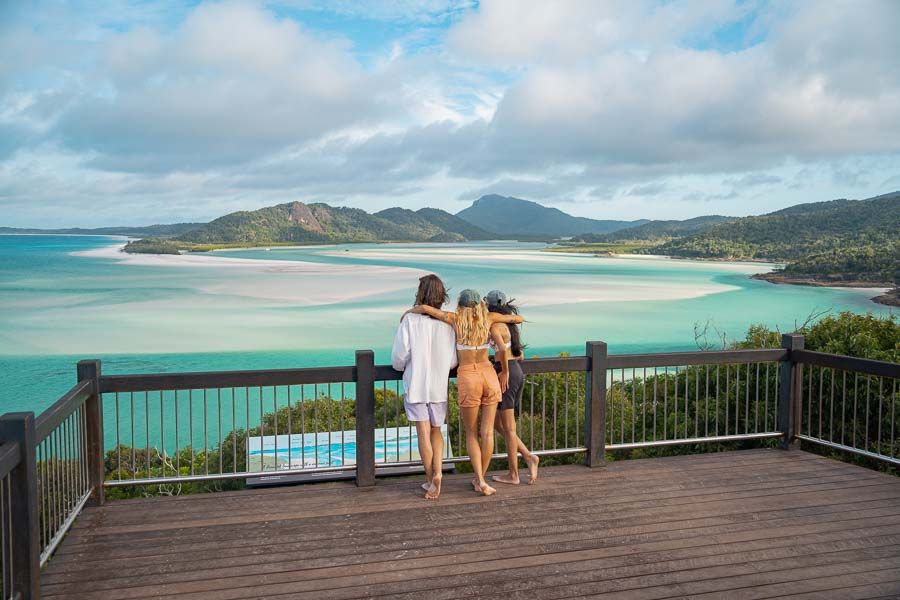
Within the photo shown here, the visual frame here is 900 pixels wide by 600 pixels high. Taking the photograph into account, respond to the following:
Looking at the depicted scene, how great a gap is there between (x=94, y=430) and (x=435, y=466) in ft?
8.18

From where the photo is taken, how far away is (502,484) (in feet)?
17.2

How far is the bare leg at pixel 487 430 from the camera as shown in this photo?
4.90 metres

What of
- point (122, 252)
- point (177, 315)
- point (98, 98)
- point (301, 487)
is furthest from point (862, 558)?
point (122, 252)

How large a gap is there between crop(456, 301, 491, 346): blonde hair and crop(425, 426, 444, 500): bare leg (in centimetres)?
75

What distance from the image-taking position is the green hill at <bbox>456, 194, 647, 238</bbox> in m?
143

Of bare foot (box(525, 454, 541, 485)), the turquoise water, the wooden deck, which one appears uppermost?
bare foot (box(525, 454, 541, 485))

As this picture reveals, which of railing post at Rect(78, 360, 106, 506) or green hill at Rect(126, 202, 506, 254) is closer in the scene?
railing post at Rect(78, 360, 106, 506)

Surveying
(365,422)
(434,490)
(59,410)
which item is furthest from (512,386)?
(59,410)

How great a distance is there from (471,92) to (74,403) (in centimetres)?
7768

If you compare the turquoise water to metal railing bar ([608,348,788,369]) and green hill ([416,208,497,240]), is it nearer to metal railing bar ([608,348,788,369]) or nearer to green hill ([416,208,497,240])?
green hill ([416,208,497,240])

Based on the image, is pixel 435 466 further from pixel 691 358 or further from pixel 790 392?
pixel 790 392

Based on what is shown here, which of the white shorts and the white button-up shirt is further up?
the white button-up shirt

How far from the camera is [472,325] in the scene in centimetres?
470

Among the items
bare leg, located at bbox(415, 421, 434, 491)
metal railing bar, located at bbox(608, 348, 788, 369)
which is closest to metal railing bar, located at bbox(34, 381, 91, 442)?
bare leg, located at bbox(415, 421, 434, 491)
